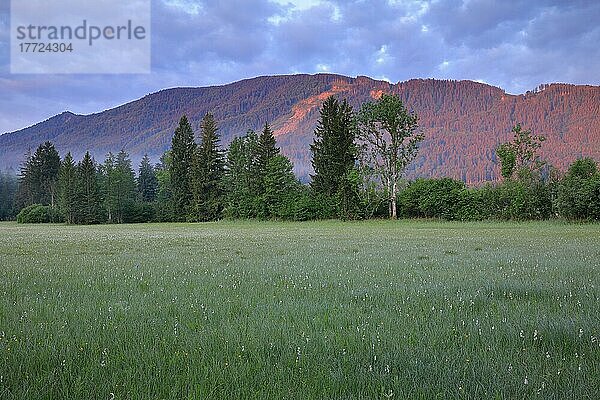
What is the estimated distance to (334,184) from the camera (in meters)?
56.8

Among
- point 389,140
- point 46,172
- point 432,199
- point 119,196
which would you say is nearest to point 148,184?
point 46,172

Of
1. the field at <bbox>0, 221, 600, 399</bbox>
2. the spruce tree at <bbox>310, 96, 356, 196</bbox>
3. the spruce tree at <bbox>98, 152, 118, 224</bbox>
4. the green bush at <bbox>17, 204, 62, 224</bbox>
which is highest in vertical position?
the spruce tree at <bbox>310, 96, 356, 196</bbox>

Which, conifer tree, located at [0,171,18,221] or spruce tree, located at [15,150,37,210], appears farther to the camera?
conifer tree, located at [0,171,18,221]

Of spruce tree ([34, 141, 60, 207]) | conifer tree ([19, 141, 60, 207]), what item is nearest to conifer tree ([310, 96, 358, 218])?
conifer tree ([19, 141, 60, 207])

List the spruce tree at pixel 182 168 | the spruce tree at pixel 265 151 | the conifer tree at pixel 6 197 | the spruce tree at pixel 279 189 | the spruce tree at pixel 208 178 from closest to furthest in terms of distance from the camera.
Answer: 1. the spruce tree at pixel 279 189
2. the spruce tree at pixel 265 151
3. the spruce tree at pixel 208 178
4. the spruce tree at pixel 182 168
5. the conifer tree at pixel 6 197

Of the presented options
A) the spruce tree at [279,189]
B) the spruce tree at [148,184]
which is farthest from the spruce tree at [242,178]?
the spruce tree at [148,184]

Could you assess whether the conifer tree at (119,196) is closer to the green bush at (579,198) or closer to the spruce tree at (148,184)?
the spruce tree at (148,184)

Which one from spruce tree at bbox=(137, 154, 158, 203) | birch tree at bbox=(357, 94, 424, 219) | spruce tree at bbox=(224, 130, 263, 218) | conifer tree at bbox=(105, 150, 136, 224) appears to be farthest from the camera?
spruce tree at bbox=(137, 154, 158, 203)

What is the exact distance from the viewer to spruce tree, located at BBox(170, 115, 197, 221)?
68.2 meters

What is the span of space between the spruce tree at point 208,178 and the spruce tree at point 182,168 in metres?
2.01

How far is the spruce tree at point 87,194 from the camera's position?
69.0 meters

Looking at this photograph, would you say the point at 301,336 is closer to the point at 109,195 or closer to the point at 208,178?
the point at 208,178

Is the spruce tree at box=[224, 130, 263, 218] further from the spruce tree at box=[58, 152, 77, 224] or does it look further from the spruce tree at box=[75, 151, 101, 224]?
the spruce tree at box=[58, 152, 77, 224]

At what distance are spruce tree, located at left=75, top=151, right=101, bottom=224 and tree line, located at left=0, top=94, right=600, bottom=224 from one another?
0.50 feet
